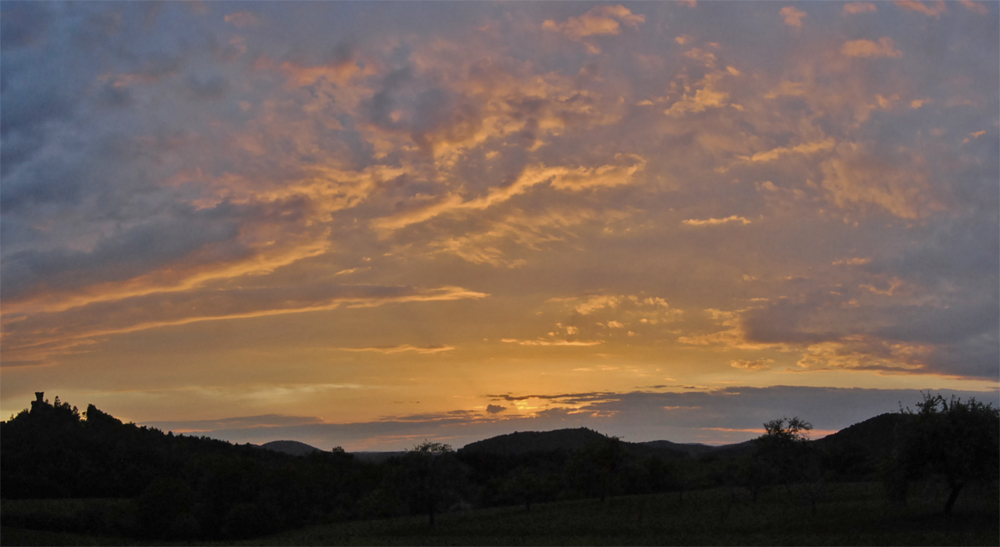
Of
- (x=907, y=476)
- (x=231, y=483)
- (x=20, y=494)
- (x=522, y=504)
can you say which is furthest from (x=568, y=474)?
(x=20, y=494)

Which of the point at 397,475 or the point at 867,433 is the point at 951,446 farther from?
the point at 867,433

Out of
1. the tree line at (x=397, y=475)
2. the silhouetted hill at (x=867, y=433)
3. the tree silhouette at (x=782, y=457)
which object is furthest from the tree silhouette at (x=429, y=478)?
the silhouetted hill at (x=867, y=433)

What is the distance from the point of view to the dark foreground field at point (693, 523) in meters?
46.1

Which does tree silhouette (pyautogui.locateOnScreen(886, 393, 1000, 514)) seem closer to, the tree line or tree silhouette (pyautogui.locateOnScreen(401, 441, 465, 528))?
the tree line

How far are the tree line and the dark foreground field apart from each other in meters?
2.05

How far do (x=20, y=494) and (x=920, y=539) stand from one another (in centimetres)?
10704

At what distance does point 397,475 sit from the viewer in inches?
3088

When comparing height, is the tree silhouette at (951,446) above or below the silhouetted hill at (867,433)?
above

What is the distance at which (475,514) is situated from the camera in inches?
3484

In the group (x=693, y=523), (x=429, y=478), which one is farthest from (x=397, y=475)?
(x=693, y=523)

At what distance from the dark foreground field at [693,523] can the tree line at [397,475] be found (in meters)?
2.05

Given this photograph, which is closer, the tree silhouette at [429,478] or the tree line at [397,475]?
the tree line at [397,475]

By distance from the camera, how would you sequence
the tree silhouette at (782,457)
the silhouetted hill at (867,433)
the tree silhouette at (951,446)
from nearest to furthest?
the tree silhouette at (951,446), the tree silhouette at (782,457), the silhouetted hill at (867,433)

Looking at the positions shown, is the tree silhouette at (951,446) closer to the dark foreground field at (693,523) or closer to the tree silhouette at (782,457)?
the dark foreground field at (693,523)
